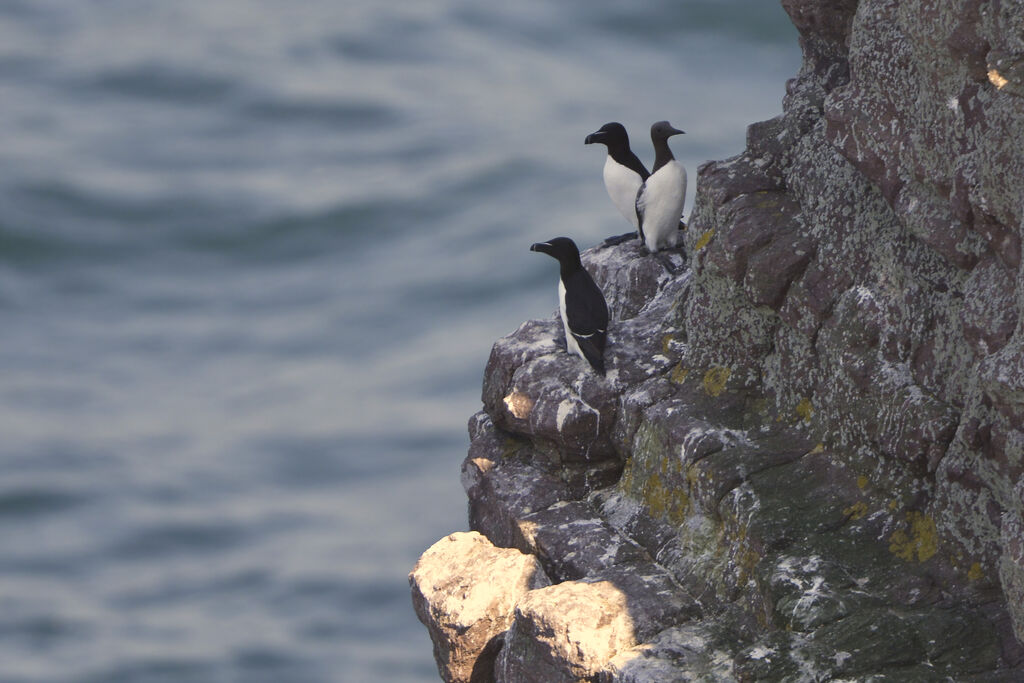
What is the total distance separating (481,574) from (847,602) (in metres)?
2.41

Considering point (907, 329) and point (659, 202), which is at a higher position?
point (659, 202)

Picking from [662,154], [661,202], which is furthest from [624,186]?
[661,202]

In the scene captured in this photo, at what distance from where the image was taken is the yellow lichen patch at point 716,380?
24.4ft

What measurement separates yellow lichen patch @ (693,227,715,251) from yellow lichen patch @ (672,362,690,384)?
26.3 inches

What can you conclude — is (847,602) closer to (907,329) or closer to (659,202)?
(907,329)

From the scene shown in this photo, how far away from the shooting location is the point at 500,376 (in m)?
8.73

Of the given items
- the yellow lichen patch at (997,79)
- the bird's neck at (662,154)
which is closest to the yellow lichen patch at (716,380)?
the yellow lichen patch at (997,79)

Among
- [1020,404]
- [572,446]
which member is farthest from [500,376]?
[1020,404]

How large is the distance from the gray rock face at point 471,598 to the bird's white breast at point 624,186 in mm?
3467

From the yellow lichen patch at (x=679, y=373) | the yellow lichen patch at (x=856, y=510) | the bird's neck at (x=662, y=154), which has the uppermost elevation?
the bird's neck at (x=662, y=154)

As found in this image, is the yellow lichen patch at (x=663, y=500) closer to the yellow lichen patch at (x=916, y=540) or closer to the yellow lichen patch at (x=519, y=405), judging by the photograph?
the yellow lichen patch at (x=519, y=405)

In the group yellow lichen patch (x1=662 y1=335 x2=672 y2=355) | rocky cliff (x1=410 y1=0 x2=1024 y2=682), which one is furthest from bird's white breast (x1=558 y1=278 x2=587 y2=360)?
yellow lichen patch (x1=662 y1=335 x2=672 y2=355)

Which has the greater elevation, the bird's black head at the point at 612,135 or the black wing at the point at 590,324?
the bird's black head at the point at 612,135

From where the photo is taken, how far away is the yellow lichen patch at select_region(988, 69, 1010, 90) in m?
5.39
